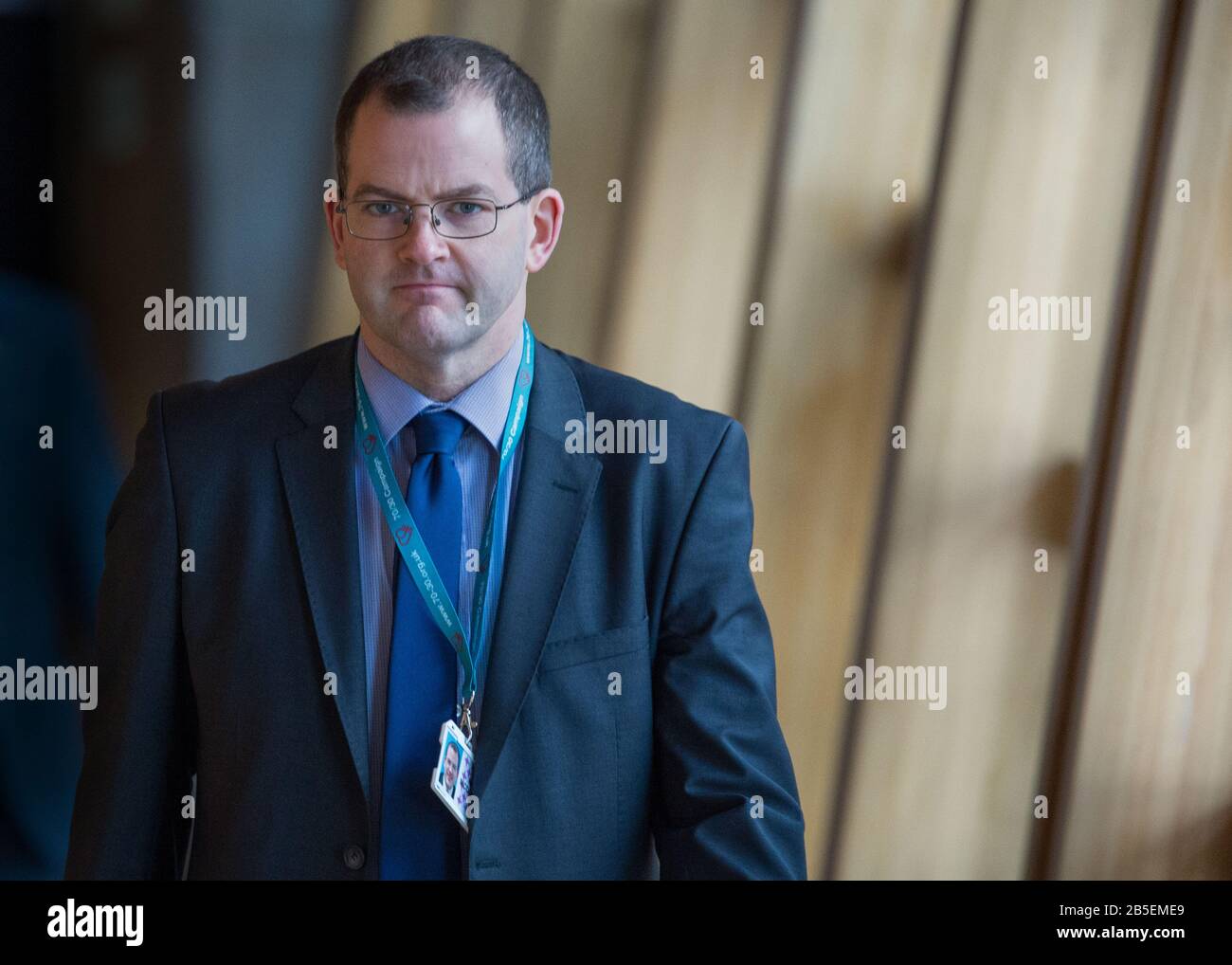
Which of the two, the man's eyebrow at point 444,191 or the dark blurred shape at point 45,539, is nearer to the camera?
the man's eyebrow at point 444,191

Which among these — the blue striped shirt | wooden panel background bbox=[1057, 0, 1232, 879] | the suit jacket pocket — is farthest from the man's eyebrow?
wooden panel background bbox=[1057, 0, 1232, 879]

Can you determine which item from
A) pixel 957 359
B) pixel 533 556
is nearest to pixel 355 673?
pixel 533 556

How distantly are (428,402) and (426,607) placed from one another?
293mm

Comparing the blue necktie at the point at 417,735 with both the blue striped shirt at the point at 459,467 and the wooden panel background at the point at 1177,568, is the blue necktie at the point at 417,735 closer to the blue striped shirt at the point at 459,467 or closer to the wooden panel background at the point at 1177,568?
the blue striped shirt at the point at 459,467

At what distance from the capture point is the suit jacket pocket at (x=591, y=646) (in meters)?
1.66

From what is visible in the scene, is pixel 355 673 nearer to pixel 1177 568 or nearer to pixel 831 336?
pixel 831 336

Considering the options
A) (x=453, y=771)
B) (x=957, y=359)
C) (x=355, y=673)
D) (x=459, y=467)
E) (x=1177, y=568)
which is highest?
(x=957, y=359)

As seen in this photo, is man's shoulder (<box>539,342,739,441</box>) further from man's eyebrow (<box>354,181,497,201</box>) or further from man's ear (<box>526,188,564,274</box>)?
man's eyebrow (<box>354,181,497,201</box>)

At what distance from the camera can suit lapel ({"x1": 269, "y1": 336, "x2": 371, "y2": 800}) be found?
1.61 meters

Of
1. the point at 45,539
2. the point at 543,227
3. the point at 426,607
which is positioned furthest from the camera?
the point at 45,539

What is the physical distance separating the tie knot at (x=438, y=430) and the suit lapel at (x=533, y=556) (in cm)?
10

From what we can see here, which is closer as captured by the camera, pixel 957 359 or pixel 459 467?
pixel 459 467

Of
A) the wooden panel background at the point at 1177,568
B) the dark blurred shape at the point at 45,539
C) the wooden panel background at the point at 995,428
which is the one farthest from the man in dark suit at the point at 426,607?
the wooden panel background at the point at 1177,568

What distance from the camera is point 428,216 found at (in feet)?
5.48
